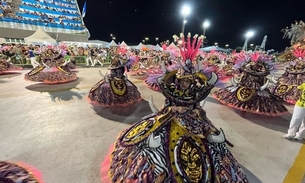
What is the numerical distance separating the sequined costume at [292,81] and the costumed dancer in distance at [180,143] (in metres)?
6.33

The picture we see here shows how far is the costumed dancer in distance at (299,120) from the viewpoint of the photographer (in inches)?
138

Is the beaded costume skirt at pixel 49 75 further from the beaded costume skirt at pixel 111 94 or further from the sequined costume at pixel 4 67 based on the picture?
the beaded costume skirt at pixel 111 94

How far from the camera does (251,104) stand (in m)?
5.57

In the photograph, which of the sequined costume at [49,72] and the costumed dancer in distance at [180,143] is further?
the sequined costume at [49,72]

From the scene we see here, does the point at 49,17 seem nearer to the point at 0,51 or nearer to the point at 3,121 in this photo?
the point at 0,51

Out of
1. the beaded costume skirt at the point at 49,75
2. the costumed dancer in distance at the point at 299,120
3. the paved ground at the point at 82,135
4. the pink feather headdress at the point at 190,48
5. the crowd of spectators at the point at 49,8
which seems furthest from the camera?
the crowd of spectators at the point at 49,8

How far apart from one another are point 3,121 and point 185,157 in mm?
4251

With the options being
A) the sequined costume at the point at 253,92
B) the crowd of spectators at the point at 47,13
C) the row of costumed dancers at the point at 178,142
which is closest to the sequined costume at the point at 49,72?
the row of costumed dancers at the point at 178,142

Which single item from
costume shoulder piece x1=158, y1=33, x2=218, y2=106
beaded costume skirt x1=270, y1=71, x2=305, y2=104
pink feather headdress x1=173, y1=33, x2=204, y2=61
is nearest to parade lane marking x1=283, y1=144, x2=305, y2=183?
costume shoulder piece x1=158, y1=33, x2=218, y2=106

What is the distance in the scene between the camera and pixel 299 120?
3.60 m

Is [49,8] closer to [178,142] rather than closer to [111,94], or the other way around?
[111,94]

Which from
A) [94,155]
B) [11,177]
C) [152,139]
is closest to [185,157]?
[152,139]

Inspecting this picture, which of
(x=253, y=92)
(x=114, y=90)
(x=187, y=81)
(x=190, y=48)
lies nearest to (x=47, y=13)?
(x=114, y=90)

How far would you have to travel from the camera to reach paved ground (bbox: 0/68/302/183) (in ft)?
8.63
